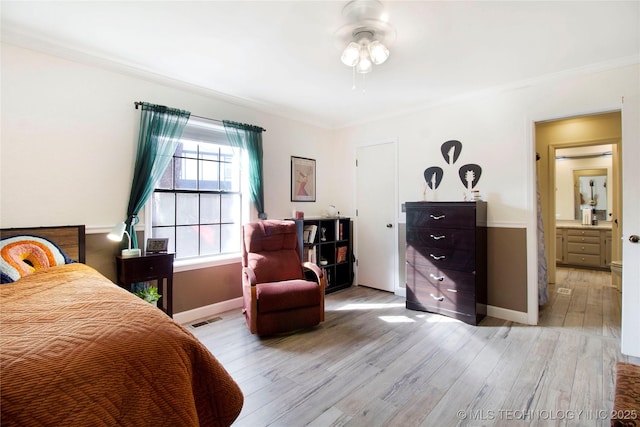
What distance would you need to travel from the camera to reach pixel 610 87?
2.60m

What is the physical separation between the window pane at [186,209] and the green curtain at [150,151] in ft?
1.23

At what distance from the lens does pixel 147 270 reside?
2.57m

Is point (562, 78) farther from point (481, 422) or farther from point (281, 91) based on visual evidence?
point (481, 422)

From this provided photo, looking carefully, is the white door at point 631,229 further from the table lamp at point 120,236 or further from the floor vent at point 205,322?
the table lamp at point 120,236

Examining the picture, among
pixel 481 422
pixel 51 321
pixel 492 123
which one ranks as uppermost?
pixel 492 123

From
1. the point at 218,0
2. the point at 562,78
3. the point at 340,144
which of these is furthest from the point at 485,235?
the point at 218,0

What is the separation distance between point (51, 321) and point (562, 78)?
408cm

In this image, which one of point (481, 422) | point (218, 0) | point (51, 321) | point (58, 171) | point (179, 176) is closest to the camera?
point (51, 321)

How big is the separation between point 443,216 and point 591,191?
4.64 m

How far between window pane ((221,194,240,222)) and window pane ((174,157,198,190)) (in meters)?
0.40

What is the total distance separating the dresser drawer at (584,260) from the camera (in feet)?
17.3

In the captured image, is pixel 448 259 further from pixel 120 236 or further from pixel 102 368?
pixel 120 236

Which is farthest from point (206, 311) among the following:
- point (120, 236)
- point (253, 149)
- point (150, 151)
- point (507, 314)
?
point (507, 314)

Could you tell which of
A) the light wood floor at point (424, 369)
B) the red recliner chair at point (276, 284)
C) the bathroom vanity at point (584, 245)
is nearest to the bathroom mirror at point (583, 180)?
the bathroom vanity at point (584, 245)
